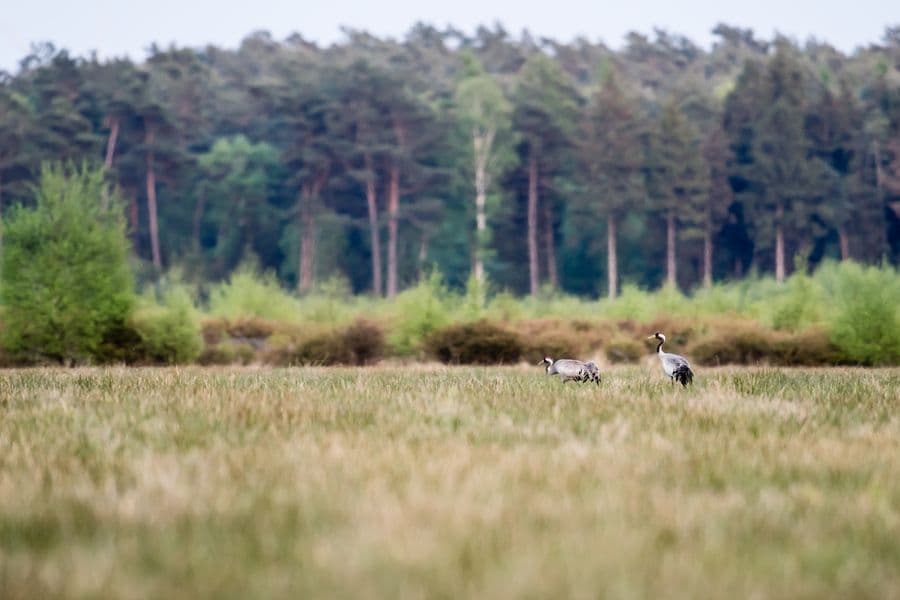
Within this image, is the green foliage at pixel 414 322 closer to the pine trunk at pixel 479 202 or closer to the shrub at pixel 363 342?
the shrub at pixel 363 342

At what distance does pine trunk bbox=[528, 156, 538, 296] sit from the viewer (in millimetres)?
89600

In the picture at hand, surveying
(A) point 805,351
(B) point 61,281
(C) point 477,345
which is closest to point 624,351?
(C) point 477,345

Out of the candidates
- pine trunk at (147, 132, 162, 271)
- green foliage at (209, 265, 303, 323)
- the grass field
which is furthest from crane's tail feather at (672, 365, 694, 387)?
pine trunk at (147, 132, 162, 271)

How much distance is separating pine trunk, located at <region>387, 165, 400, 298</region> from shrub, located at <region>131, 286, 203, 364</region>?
4890cm

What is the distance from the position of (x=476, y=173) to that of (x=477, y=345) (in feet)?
196

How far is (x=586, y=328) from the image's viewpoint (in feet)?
138

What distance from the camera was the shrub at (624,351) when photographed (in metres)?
34.3

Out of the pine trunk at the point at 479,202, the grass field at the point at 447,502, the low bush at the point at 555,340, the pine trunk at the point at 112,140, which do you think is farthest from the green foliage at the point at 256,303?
the pine trunk at the point at 112,140

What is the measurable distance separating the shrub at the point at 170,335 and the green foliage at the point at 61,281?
2.84 ft

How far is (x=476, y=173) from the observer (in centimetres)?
9181

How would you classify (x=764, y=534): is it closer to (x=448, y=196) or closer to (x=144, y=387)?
(x=144, y=387)

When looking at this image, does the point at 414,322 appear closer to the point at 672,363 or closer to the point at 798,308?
the point at 798,308

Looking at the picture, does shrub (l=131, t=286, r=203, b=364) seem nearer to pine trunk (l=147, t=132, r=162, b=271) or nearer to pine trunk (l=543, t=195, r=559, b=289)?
pine trunk (l=147, t=132, r=162, b=271)

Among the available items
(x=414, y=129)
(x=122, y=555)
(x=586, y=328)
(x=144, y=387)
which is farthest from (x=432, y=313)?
(x=414, y=129)
